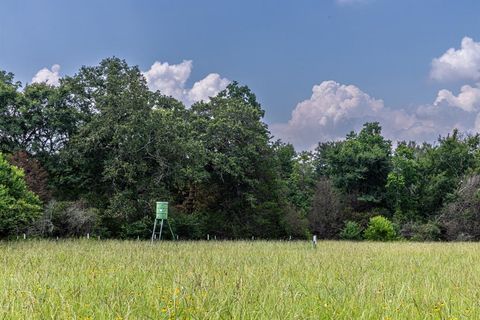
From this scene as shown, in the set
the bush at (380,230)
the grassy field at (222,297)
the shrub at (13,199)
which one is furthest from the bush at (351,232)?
the grassy field at (222,297)

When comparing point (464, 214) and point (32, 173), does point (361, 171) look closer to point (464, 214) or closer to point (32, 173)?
point (464, 214)

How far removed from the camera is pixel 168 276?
673cm

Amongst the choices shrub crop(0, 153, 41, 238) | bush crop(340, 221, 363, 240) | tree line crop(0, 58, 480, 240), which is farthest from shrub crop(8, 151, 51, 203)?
bush crop(340, 221, 363, 240)

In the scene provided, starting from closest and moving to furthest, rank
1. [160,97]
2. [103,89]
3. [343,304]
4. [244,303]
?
1. [244,303]
2. [343,304]
3. [103,89]
4. [160,97]

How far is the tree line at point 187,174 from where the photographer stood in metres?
21.2

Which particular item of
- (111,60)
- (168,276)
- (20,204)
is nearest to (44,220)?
(20,204)

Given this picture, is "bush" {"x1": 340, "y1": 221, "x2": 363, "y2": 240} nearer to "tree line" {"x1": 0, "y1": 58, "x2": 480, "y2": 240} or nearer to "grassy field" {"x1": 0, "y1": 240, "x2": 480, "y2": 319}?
"tree line" {"x1": 0, "y1": 58, "x2": 480, "y2": 240}

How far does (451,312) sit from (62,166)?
857 inches

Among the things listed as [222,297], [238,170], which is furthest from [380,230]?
[222,297]

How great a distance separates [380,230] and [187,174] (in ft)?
55.8

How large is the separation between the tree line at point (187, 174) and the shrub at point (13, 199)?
1.9 inches

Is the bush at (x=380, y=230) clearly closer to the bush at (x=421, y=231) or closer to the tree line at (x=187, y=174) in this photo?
the tree line at (x=187, y=174)

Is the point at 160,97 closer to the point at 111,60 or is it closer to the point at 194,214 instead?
the point at 111,60

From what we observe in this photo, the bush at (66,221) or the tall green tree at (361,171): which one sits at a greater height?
the tall green tree at (361,171)
